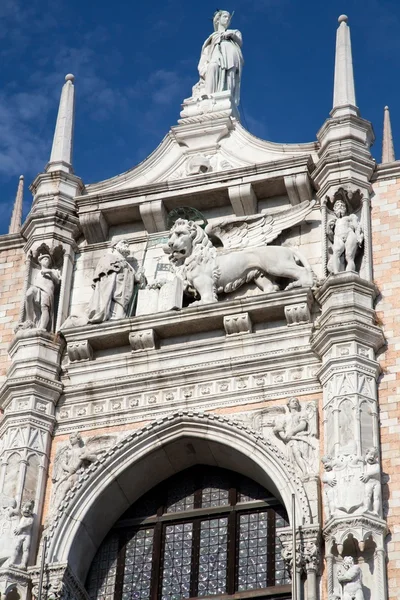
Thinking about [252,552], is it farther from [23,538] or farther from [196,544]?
[23,538]

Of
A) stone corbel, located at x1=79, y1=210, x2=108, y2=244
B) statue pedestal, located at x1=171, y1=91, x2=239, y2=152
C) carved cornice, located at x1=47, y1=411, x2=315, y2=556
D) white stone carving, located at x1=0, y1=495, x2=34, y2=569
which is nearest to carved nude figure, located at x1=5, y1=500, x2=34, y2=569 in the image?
white stone carving, located at x1=0, y1=495, x2=34, y2=569

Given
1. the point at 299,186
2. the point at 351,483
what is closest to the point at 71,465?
the point at 351,483

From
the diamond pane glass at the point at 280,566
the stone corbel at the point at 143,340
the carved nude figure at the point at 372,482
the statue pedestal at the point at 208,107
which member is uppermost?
the statue pedestal at the point at 208,107

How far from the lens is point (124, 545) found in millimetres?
19484

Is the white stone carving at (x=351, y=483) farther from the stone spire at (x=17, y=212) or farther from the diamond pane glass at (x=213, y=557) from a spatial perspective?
the stone spire at (x=17, y=212)

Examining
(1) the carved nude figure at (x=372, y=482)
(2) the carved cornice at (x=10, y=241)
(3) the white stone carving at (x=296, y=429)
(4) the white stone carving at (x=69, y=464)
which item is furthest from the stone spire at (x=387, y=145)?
(4) the white stone carving at (x=69, y=464)

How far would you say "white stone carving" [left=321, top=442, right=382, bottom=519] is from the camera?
17.5 meters

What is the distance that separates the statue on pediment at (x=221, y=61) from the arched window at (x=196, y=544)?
6.53 m

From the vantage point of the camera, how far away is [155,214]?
71.9ft

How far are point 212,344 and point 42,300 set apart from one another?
2.63 m

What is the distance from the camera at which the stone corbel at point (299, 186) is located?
21344 millimetres

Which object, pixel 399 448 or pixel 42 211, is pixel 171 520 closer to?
pixel 399 448

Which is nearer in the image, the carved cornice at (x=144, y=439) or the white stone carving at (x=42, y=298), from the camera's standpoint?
the carved cornice at (x=144, y=439)

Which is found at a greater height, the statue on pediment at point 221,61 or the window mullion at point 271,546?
the statue on pediment at point 221,61
